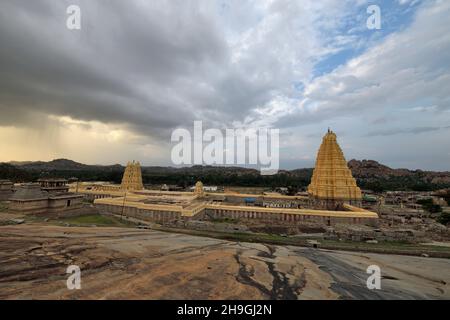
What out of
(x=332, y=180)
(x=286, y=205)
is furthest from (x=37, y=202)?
(x=332, y=180)

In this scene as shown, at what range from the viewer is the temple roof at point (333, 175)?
42.7 meters

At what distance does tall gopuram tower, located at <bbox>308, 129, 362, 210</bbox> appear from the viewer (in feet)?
140

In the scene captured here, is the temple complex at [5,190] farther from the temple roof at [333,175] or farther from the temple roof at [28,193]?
the temple roof at [333,175]

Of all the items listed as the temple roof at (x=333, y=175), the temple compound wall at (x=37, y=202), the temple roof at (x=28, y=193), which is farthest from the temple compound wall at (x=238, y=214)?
the temple roof at (x=28, y=193)

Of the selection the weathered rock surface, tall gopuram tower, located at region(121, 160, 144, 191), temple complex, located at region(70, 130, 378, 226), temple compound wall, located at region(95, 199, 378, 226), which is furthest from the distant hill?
the weathered rock surface

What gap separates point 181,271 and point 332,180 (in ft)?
125

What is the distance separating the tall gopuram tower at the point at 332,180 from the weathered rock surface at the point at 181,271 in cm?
2290

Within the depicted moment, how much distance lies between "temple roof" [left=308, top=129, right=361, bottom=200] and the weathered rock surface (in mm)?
23079

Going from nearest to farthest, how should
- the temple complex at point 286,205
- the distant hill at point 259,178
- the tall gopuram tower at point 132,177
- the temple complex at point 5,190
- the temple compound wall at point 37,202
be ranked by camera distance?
the temple compound wall at point 37,202, the temple complex at point 286,205, the temple complex at point 5,190, the tall gopuram tower at point 132,177, the distant hill at point 259,178

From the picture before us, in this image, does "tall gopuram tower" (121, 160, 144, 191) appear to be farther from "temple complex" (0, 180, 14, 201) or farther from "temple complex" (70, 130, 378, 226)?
"temple complex" (0, 180, 14, 201)

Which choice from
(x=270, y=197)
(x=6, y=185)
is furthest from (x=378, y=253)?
(x=6, y=185)

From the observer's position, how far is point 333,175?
43844mm
